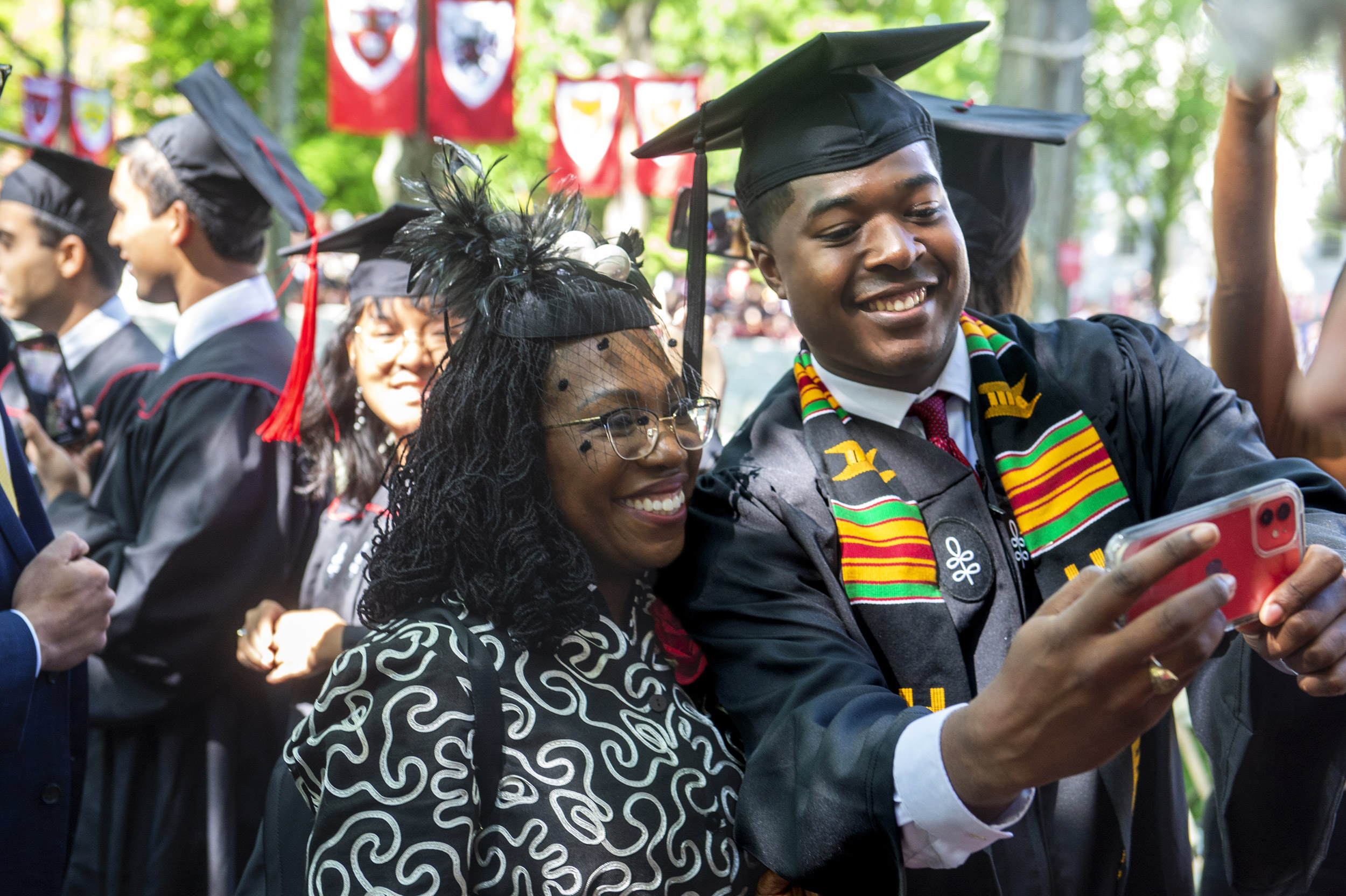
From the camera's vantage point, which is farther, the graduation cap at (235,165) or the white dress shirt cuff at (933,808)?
the graduation cap at (235,165)

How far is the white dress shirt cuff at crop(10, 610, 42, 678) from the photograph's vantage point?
2.23 metres

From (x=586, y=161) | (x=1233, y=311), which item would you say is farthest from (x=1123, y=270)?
(x=1233, y=311)

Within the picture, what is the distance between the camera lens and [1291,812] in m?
1.87

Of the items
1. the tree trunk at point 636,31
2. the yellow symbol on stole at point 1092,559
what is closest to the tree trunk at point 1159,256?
the tree trunk at point 636,31

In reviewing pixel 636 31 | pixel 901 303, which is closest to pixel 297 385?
pixel 901 303

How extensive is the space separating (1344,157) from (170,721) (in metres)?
3.20

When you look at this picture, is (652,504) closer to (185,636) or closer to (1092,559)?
(1092,559)

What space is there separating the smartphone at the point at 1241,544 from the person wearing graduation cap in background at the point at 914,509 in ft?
0.66

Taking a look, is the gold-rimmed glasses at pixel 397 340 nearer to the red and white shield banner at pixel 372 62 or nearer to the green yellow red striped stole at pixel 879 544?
the green yellow red striped stole at pixel 879 544

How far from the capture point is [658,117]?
39.7 ft

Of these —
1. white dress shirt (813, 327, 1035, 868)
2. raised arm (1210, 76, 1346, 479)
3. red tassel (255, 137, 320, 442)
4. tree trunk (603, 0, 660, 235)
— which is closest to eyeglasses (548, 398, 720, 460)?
white dress shirt (813, 327, 1035, 868)

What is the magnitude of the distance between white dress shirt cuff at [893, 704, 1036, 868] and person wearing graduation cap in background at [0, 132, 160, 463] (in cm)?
353

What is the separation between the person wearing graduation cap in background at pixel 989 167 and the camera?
2.69 meters

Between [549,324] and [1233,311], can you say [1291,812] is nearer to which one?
[1233,311]
